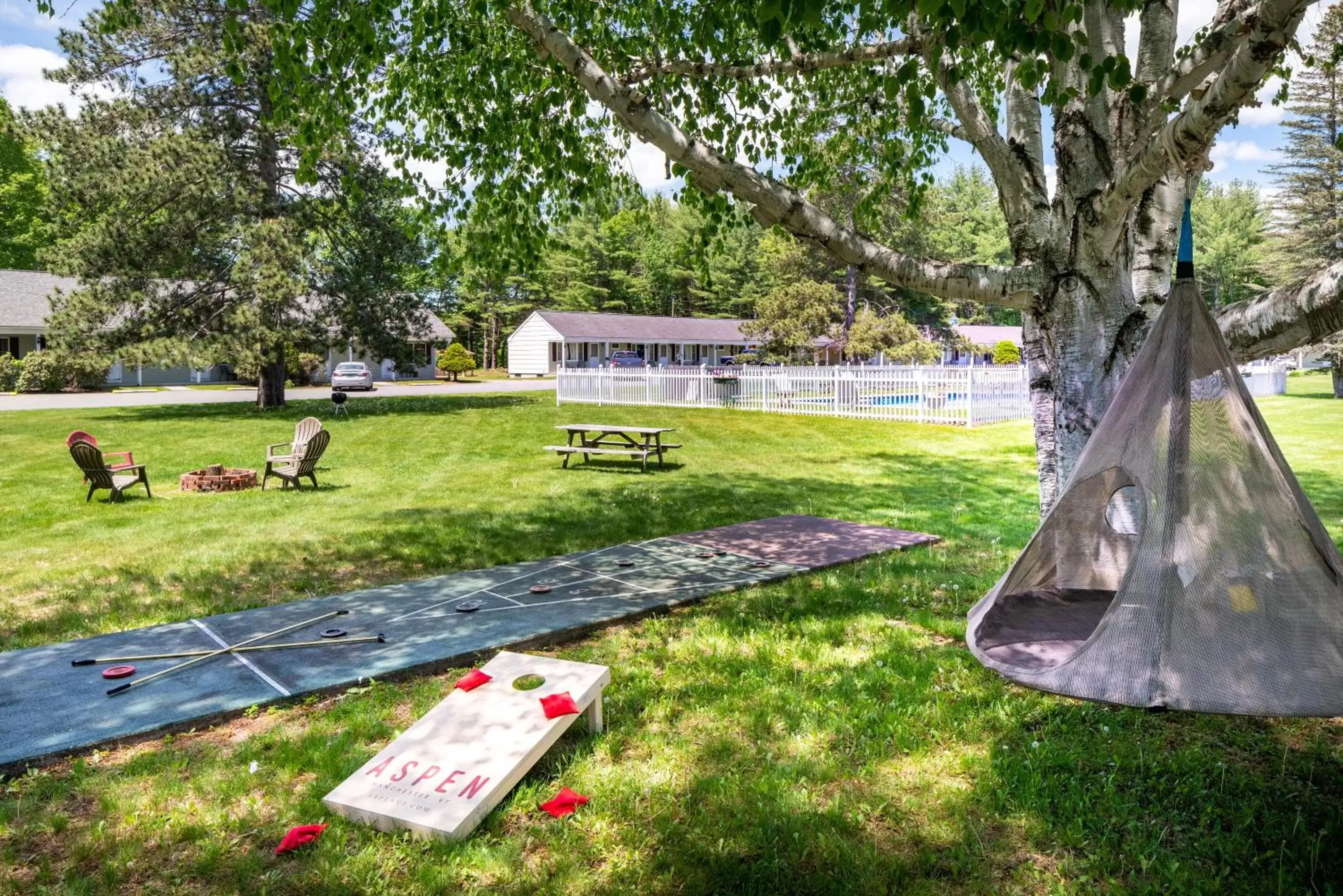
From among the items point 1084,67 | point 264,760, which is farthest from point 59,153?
point 1084,67

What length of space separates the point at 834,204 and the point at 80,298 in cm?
1915

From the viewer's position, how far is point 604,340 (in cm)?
5353

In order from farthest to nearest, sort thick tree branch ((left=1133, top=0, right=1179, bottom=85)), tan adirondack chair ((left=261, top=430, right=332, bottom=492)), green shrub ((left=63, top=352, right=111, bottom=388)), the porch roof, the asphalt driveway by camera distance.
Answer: the porch roof
the asphalt driveway
green shrub ((left=63, top=352, right=111, bottom=388))
tan adirondack chair ((left=261, top=430, right=332, bottom=492))
thick tree branch ((left=1133, top=0, right=1179, bottom=85))

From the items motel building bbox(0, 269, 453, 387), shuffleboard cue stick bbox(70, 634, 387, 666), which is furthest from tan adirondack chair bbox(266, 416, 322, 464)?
motel building bbox(0, 269, 453, 387)

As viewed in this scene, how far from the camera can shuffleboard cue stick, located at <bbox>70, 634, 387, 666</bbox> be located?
491cm

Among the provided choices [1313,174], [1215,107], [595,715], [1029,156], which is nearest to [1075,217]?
[1029,156]

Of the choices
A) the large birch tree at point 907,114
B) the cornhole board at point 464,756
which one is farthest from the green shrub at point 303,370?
the cornhole board at point 464,756

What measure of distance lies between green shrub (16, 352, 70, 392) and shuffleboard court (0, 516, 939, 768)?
100 feet

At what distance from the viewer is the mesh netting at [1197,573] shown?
2.87m

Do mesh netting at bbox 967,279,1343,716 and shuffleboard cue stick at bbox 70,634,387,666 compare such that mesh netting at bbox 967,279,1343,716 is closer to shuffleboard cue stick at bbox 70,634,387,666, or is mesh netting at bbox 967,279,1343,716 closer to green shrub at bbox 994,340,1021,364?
shuffleboard cue stick at bbox 70,634,387,666

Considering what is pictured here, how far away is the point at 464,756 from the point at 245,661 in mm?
2152

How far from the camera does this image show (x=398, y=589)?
21.6 ft

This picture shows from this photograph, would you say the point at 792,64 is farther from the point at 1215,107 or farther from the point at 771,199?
the point at 1215,107

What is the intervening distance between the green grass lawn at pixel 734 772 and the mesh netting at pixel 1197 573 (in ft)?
2.05
